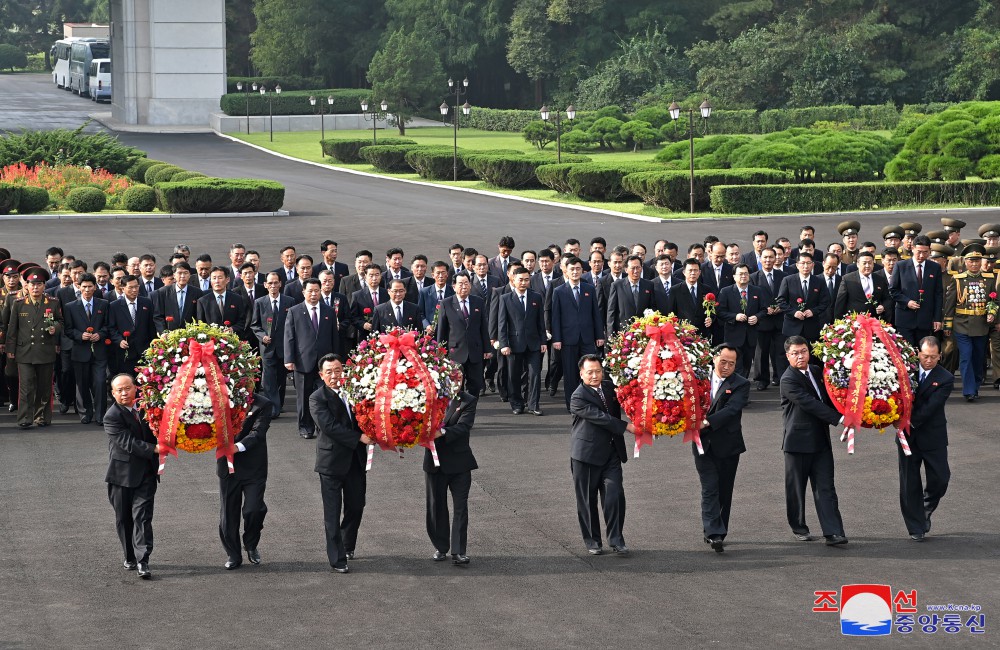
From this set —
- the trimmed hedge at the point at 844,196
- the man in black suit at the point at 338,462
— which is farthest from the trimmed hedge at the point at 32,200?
the man in black suit at the point at 338,462

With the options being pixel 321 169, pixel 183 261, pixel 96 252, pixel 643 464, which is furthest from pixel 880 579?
pixel 321 169

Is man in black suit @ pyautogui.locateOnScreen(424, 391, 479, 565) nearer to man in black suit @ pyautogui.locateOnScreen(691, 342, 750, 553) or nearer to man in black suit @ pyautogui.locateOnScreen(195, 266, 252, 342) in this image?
man in black suit @ pyautogui.locateOnScreen(691, 342, 750, 553)

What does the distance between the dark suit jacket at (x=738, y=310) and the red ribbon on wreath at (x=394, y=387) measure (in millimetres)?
7414

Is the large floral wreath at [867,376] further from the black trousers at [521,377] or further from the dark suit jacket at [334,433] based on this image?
the black trousers at [521,377]

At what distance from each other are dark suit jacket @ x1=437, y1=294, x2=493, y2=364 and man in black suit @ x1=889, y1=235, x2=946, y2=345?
500 centimetres

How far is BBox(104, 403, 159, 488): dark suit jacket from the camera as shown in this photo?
9945 mm

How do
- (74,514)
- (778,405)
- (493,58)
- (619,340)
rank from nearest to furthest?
(619,340)
(74,514)
(778,405)
(493,58)

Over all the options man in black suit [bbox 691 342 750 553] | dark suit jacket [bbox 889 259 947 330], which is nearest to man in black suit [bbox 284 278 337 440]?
man in black suit [bbox 691 342 750 553]

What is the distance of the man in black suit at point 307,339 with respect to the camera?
14617 mm

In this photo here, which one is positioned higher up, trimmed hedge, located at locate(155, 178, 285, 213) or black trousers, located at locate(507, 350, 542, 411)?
trimmed hedge, located at locate(155, 178, 285, 213)

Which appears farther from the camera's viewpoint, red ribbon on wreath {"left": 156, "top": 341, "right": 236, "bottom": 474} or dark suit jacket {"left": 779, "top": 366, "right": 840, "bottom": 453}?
dark suit jacket {"left": 779, "top": 366, "right": 840, "bottom": 453}

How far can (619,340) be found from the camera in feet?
34.7

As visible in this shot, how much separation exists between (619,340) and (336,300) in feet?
18.8

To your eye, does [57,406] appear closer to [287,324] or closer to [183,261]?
[183,261]
